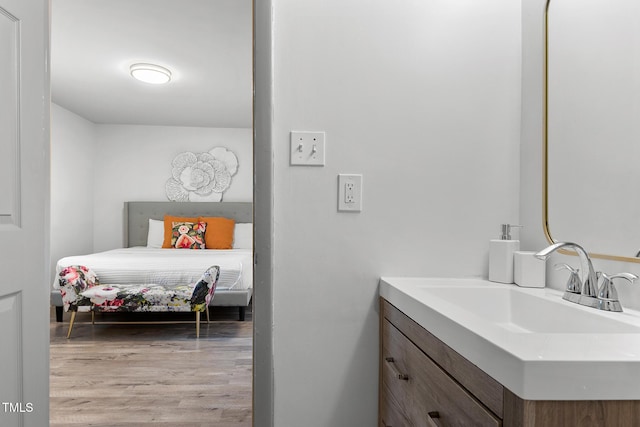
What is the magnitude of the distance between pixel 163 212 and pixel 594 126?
544 centimetres

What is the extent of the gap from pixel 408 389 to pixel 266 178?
0.75 m

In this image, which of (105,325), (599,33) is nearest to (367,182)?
(599,33)

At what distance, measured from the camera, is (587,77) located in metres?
1.11

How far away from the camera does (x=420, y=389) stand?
92 cm

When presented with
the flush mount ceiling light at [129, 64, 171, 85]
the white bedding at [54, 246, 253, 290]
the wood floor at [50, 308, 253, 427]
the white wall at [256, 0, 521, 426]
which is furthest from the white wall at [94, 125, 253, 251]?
the white wall at [256, 0, 521, 426]

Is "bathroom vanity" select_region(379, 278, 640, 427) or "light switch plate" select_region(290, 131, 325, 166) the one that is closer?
"bathroom vanity" select_region(379, 278, 640, 427)

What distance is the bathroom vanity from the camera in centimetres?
54

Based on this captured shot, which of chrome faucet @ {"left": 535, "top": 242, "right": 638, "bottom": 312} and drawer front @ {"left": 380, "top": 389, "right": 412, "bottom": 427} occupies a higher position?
chrome faucet @ {"left": 535, "top": 242, "right": 638, "bottom": 312}

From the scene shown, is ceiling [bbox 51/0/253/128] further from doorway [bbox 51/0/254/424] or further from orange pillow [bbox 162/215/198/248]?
orange pillow [bbox 162/215/198/248]

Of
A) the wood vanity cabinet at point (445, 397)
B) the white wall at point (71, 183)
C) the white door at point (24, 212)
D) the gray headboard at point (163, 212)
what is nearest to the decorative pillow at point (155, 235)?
the gray headboard at point (163, 212)

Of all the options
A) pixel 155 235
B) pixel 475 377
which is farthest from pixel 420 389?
pixel 155 235

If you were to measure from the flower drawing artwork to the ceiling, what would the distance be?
0.77 meters

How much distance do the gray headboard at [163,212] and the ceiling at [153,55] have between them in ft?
4.04

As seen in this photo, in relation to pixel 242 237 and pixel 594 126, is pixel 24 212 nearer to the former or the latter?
pixel 594 126
